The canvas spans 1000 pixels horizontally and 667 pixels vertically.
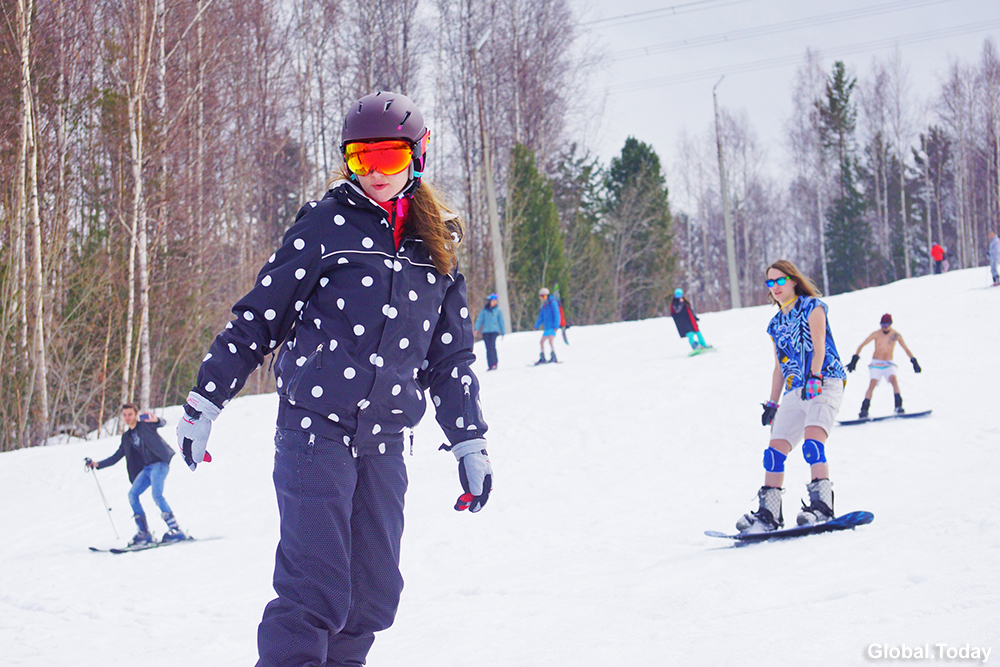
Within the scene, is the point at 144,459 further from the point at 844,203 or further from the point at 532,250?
the point at 844,203

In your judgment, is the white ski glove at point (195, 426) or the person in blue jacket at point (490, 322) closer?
the white ski glove at point (195, 426)

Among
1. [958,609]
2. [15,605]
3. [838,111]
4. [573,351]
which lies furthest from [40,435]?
[838,111]

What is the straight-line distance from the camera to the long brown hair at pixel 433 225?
2.66 meters

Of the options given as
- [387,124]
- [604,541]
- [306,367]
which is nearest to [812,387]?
[604,541]

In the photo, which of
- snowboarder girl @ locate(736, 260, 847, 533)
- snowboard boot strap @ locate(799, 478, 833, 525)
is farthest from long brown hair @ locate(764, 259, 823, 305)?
snowboard boot strap @ locate(799, 478, 833, 525)

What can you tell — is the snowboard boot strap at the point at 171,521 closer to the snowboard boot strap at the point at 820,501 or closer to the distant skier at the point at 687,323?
the snowboard boot strap at the point at 820,501

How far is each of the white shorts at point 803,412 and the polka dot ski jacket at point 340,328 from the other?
367 cm

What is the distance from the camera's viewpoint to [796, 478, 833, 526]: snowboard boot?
5512 mm

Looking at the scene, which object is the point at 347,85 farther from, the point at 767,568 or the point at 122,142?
the point at 767,568

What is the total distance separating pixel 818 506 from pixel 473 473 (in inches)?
146

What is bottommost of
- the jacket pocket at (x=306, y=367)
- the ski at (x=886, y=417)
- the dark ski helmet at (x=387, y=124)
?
the ski at (x=886, y=417)

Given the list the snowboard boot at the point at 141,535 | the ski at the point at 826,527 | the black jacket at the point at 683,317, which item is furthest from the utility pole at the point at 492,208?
the ski at the point at 826,527

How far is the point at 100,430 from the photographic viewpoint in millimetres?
15586

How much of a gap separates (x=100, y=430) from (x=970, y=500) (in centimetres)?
1470
